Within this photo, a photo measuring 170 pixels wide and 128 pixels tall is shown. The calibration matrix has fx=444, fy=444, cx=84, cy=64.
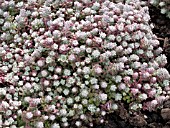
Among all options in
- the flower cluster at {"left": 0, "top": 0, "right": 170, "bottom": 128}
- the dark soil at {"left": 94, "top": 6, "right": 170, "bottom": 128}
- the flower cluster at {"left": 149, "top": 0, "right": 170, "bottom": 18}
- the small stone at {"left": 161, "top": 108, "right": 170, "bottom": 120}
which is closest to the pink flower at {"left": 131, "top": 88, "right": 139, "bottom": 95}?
the flower cluster at {"left": 0, "top": 0, "right": 170, "bottom": 128}

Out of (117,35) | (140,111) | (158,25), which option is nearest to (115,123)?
(140,111)

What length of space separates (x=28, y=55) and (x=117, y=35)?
0.78m

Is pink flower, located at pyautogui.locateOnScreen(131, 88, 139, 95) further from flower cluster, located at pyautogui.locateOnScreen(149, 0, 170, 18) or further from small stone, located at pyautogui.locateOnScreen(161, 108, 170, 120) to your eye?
flower cluster, located at pyautogui.locateOnScreen(149, 0, 170, 18)

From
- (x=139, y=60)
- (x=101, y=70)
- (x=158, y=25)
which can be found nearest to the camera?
(x=101, y=70)

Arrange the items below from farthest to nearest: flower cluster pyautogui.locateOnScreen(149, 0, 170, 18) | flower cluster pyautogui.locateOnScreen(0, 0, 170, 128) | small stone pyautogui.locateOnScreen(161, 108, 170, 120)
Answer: flower cluster pyautogui.locateOnScreen(149, 0, 170, 18)
small stone pyautogui.locateOnScreen(161, 108, 170, 120)
flower cluster pyautogui.locateOnScreen(0, 0, 170, 128)

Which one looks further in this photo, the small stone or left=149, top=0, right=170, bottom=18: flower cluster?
left=149, top=0, right=170, bottom=18: flower cluster

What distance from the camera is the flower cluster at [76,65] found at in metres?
3.54

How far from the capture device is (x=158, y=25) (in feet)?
14.1

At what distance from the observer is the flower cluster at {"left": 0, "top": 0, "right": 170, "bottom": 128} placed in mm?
3541

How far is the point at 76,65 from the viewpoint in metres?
3.62

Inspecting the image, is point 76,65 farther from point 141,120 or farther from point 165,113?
point 165,113

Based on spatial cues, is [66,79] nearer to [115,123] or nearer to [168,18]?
[115,123]

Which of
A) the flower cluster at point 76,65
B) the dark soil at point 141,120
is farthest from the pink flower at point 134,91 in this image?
the dark soil at point 141,120

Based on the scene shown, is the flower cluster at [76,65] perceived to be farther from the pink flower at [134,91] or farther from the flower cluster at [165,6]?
the flower cluster at [165,6]
